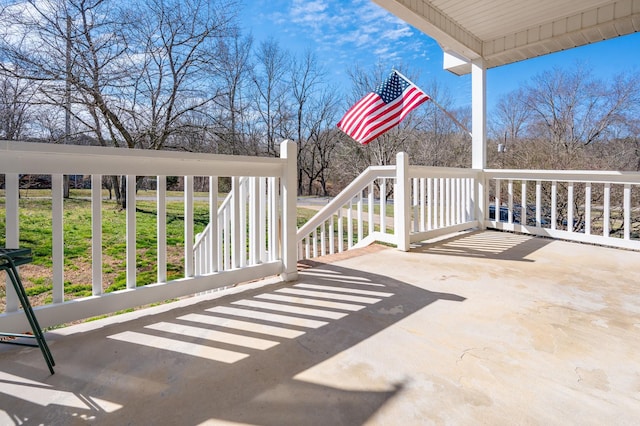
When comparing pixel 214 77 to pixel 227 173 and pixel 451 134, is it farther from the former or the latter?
pixel 451 134

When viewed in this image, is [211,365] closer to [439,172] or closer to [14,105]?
[439,172]

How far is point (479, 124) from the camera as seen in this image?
4902mm

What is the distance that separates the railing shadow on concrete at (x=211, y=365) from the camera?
3.77 feet

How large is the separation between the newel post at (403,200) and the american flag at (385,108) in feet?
2.23

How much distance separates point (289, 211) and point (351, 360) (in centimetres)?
131

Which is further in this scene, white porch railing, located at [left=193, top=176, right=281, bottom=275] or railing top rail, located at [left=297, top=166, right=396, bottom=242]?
railing top rail, located at [left=297, top=166, right=396, bottom=242]

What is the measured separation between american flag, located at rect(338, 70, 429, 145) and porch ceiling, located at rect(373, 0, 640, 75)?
0.67 meters

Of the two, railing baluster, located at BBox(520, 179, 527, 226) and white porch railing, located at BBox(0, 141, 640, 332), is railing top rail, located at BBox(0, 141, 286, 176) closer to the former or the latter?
white porch railing, located at BBox(0, 141, 640, 332)

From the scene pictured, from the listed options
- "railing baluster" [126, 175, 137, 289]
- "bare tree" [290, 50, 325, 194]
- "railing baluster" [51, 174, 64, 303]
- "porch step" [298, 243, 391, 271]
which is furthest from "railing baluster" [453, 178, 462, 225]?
"bare tree" [290, 50, 325, 194]

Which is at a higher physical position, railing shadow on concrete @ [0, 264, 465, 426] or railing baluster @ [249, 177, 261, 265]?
railing baluster @ [249, 177, 261, 265]

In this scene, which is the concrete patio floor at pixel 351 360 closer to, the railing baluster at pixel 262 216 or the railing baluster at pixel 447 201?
the railing baluster at pixel 262 216

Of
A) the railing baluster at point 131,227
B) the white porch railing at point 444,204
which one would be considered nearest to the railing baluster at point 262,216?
the railing baluster at point 131,227

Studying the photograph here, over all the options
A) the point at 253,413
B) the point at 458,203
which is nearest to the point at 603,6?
the point at 458,203

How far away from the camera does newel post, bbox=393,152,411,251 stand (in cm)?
362
